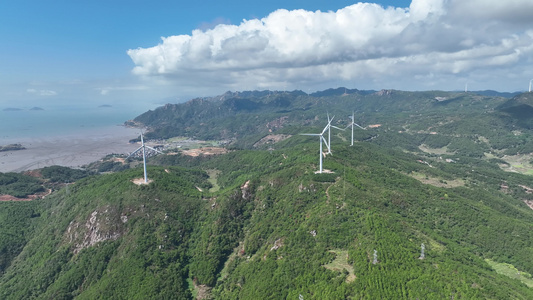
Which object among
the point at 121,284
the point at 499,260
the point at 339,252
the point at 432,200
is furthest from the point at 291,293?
the point at 432,200

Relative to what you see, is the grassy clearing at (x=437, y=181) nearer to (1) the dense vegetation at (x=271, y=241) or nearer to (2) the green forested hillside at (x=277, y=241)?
(1) the dense vegetation at (x=271, y=241)

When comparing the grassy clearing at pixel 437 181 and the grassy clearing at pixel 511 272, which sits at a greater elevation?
the grassy clearing at pixel 437 181

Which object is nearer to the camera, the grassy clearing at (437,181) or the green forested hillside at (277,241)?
the green forested hillside at (277,241)

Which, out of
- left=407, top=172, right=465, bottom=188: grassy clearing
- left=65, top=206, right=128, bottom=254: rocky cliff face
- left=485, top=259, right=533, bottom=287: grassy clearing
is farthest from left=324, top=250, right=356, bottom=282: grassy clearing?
left=407, top=172, right=465, bottom=188: grassy clearing

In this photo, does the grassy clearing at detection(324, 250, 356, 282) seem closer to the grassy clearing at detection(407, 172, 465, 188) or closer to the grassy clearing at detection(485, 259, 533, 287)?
the grassy clearing at detection(485, 259, 533, 287)

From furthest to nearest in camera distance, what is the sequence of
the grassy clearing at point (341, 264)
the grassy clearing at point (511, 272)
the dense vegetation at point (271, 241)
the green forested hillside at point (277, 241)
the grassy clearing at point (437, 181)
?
the grassy clearing at point (437, 181), the grassy clearing at point (511, 272), the dense vegetation at point (271, 241), the green forested hillside at point (277, 241), the grassy clearing at point (341, 264)

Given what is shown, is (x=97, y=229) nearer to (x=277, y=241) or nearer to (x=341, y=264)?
(x=277, y=241)

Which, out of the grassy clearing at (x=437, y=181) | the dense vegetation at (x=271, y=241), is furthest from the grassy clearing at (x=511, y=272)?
the grassy clearing at (x=437, y=181)

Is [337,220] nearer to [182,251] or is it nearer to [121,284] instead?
[182,251]
